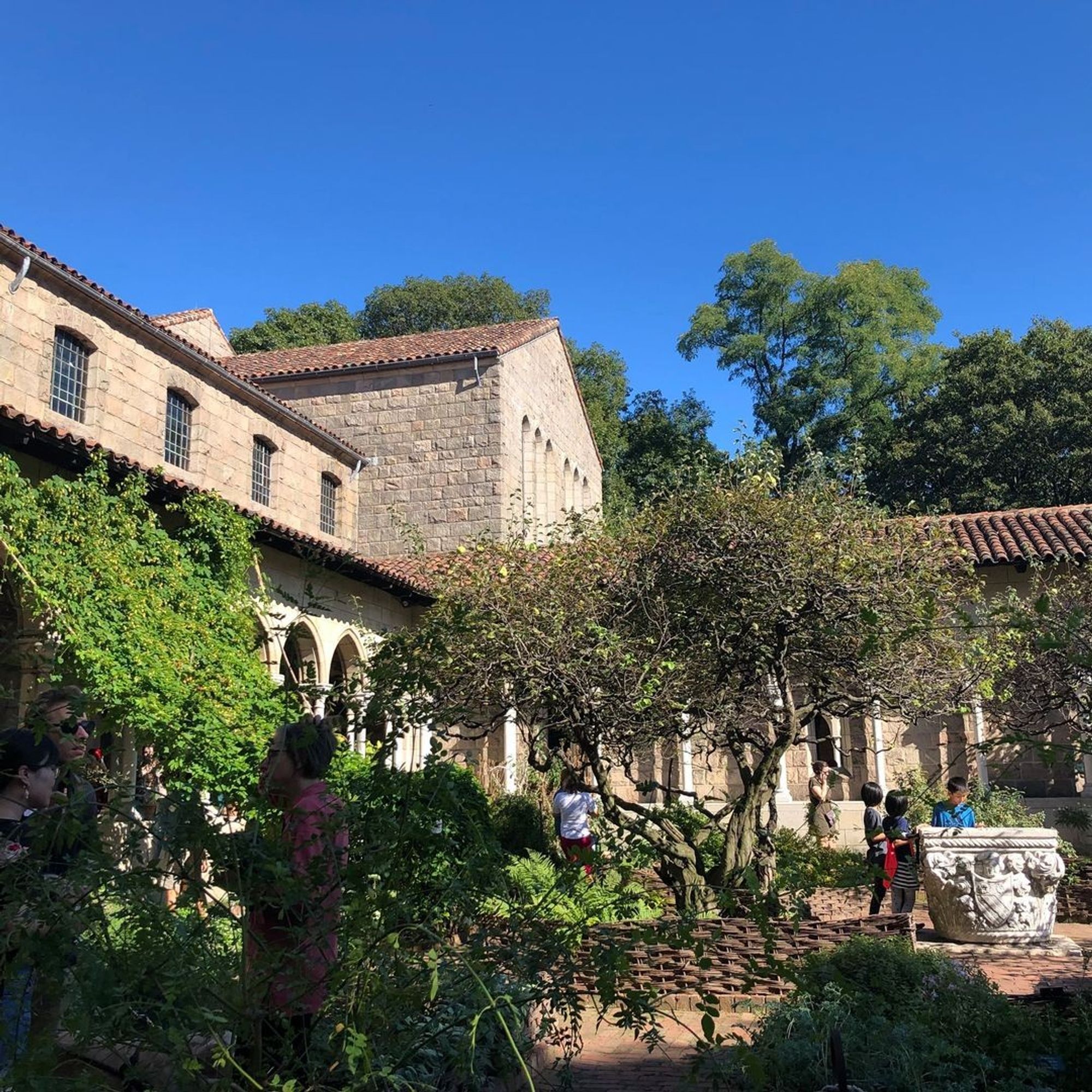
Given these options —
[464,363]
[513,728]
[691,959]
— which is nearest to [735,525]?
[691,959]

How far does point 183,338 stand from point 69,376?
256 centimetres

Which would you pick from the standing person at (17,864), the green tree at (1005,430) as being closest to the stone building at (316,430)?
the standing person at (17,864)

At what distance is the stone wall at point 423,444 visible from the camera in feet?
70.6

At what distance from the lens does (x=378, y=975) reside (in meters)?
2.62

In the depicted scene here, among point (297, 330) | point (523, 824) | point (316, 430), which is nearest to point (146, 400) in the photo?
point (316, 430)

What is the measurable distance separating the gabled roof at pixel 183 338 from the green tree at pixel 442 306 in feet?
62.9

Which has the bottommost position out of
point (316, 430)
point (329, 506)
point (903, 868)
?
point (903, 868)

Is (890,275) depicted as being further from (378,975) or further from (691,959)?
(378,975)

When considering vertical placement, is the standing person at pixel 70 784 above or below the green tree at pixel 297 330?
below

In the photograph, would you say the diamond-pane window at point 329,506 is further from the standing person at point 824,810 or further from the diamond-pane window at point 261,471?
the standing person at point 824,810

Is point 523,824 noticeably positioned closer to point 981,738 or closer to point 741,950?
point 741,950

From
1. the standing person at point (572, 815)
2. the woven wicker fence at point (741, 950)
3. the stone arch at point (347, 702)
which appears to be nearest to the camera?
the stone arch at point (347, 702)

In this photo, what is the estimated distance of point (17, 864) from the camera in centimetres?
249

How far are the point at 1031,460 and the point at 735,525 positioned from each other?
25472 millimetres
